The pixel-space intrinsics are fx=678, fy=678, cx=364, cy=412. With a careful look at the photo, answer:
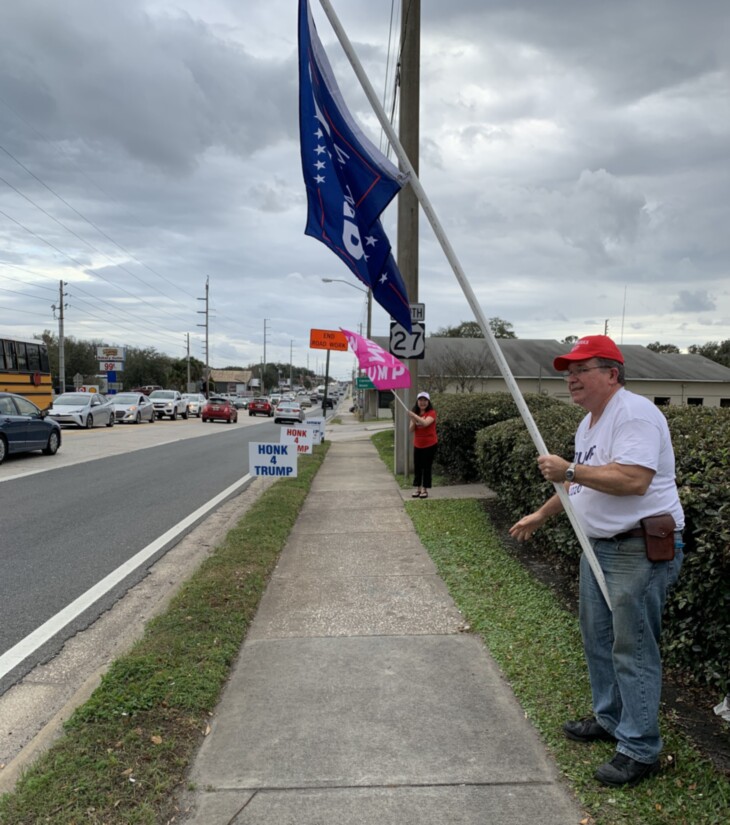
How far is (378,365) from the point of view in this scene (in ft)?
33.8

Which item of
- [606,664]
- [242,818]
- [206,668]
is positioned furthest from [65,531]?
[606,664]

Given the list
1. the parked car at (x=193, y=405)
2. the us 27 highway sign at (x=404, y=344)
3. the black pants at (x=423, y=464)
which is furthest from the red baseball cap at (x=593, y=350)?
the parked car at (x=193, y=405)

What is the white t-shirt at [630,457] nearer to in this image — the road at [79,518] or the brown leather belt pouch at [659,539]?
the brown leather belt pouch at [659,539]

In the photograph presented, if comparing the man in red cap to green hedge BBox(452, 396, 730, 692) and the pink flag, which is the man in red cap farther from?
the pink flag

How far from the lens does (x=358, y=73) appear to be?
3988mm

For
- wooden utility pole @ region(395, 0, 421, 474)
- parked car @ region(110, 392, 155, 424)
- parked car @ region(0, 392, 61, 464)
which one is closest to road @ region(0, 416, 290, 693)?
parked car @ region(0, 392, 61, 464)

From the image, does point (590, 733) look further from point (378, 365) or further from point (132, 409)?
point (132, 409)

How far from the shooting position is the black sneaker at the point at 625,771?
2867mm

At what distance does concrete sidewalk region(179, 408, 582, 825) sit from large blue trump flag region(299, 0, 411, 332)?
7.29ft

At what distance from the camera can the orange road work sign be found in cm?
1631

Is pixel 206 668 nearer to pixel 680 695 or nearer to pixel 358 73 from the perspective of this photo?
pixel 680 695

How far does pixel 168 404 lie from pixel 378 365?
33.8m

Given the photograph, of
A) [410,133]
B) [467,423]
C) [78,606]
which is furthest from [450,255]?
[410,133]

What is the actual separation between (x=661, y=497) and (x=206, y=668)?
108 inches
